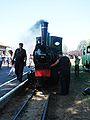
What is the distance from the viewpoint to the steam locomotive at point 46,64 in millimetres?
14242

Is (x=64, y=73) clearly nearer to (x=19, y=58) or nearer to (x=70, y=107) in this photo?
(x=70, y=107)

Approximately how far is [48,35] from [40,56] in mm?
1536

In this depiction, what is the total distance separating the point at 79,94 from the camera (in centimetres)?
1455

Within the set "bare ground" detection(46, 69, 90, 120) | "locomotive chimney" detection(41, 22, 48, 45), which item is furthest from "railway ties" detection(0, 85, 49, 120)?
"locomotive chimney" detection(41, 22, 48, 45)

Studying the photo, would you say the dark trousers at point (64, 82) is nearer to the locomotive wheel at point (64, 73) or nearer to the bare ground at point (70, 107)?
the locomotive wheel at point (64, 73)

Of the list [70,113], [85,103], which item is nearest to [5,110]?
[70,113]

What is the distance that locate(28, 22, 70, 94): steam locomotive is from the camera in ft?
46.7

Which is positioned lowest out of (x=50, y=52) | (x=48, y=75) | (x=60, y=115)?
(x=60, y=115)

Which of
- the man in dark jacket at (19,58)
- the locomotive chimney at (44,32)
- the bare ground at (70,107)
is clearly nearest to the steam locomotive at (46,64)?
the locomotive chimney at (44,32)

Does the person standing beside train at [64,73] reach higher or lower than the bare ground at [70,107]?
higher

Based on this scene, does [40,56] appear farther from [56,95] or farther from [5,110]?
[5,110]

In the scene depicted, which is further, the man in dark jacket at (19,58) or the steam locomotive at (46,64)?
the man in dark jacket at (19,58)

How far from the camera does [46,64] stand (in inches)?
584

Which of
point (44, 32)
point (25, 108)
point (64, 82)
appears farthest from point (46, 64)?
point (25, 108)
